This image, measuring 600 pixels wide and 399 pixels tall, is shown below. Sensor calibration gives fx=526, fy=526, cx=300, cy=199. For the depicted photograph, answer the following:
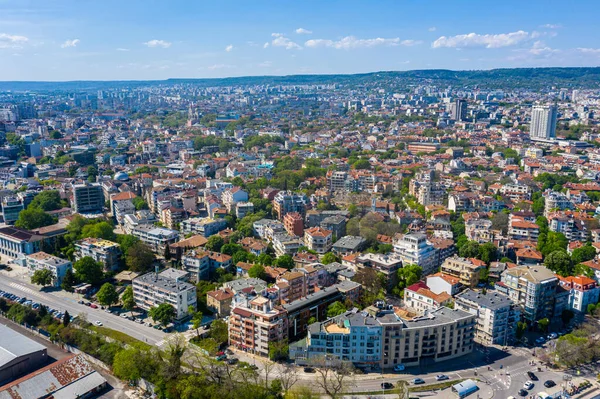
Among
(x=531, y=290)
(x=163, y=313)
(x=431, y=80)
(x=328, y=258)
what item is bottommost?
(x=163, y=313)

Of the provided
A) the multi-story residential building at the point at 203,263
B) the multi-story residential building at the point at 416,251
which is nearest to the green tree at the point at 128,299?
the multi-story residential building at the point at 203,263

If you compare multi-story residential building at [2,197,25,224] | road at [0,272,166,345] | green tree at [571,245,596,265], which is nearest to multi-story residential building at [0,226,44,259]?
road at [0,272,166,345]

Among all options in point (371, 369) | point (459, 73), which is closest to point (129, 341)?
point (371, 369)

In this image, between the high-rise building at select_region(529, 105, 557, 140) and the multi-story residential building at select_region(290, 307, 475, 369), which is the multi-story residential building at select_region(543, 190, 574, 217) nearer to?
the multi-story residential building at select_region(290, 307, 475, 369)

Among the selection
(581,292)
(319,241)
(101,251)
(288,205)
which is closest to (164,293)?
(101,251)

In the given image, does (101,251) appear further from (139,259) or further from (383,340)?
(383,340)

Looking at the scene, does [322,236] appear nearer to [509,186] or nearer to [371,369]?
[371,369]
